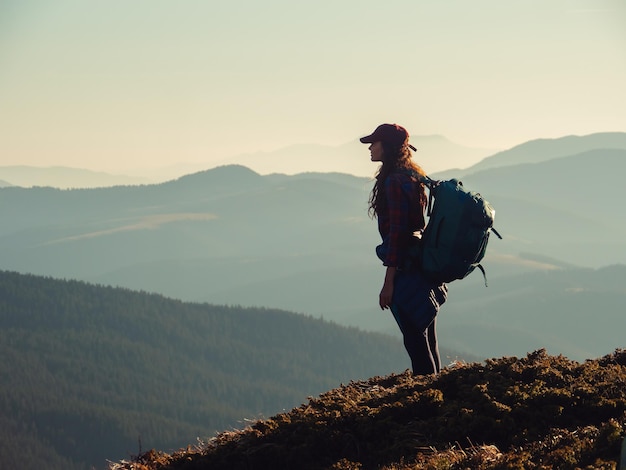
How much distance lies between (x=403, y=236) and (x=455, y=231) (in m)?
0.91

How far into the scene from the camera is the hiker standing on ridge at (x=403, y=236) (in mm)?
10852

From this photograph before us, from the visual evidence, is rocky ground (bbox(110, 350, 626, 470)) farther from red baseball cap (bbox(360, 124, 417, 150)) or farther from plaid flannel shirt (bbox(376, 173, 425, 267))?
red baseball cap (bbox(360, 124, 417, 150))

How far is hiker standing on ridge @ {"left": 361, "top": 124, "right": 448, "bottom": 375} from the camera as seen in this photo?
10852mm

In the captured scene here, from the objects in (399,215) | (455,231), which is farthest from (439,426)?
(399,215)

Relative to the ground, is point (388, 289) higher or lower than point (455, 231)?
lower

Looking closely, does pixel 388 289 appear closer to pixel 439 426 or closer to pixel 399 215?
pixel 399 215

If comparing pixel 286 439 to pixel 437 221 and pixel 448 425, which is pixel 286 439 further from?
pixel 437 221

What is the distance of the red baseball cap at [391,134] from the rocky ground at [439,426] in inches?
116

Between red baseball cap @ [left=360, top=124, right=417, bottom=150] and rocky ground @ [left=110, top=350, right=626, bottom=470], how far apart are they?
294cm

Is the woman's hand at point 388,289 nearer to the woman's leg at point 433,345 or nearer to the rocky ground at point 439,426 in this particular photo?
the woman's leg at point 433,345

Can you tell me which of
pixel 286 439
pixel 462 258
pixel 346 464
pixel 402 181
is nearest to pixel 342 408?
pixel 286 439

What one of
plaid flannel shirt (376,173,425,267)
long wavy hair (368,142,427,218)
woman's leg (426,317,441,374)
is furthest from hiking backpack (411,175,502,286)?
woman's leg (426,317,441,374)

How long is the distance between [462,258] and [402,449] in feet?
8.99

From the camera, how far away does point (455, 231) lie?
33.3 feet
